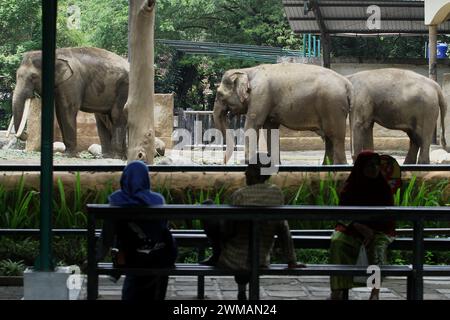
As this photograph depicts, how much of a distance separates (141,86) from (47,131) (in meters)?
9.07

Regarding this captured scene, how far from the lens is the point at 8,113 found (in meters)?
39.9

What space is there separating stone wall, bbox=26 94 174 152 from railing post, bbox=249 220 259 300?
1580 centimetres

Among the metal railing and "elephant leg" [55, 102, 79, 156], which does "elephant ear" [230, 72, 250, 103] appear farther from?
the metal railing

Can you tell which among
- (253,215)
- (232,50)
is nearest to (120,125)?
(253,215)

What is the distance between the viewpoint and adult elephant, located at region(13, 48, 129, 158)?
66.4ft

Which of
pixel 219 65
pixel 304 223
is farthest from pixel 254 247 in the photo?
pixel 219 65

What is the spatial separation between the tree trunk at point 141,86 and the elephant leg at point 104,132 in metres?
4.11

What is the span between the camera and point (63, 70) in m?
20.5

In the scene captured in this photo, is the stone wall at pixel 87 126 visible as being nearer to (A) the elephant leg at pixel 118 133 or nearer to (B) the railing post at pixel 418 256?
(A) the elephant leg at pixel 118 133

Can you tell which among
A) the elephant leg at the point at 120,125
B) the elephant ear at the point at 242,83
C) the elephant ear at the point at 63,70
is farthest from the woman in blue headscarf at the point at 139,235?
the elephant leg at the point at 120,125

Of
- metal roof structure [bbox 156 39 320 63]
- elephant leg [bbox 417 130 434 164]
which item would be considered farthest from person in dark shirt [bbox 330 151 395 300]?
metal roof structure [bbox 156 39 320 63]

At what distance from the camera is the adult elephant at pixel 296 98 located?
18.7 m

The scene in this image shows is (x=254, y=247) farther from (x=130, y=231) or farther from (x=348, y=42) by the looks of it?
(x=348, y=42)
